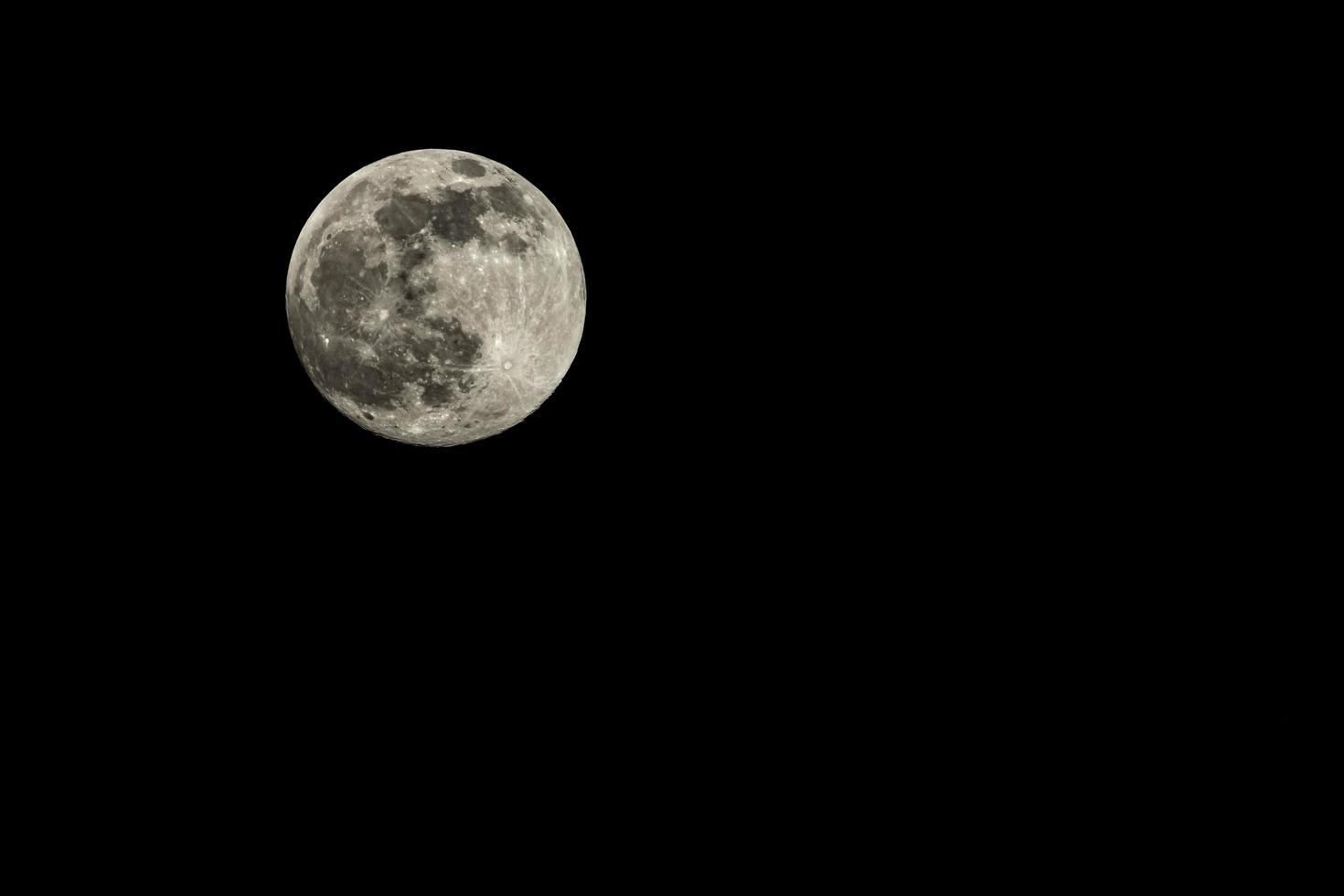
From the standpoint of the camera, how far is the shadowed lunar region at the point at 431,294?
4.05 metres

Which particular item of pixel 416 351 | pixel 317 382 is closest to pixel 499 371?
pixel 416 351

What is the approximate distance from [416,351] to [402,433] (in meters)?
0.62

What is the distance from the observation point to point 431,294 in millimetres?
4027

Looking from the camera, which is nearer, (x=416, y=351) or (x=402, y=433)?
(x=416, y=351)

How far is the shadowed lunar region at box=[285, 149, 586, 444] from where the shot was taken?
405cm

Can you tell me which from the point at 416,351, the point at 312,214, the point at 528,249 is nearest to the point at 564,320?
the point at 528,249

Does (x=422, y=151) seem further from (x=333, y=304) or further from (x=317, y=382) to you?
(x=317, y=382)

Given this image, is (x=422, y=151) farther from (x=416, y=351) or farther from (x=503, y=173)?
(x=416, y=351)

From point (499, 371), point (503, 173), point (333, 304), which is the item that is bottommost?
point (499, 371)

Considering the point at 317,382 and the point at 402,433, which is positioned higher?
the point at 317,382

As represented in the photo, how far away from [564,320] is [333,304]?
112 cm

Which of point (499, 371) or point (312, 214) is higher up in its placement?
point (312, 214)

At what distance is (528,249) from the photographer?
4266mm

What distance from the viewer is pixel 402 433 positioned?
455 cm
